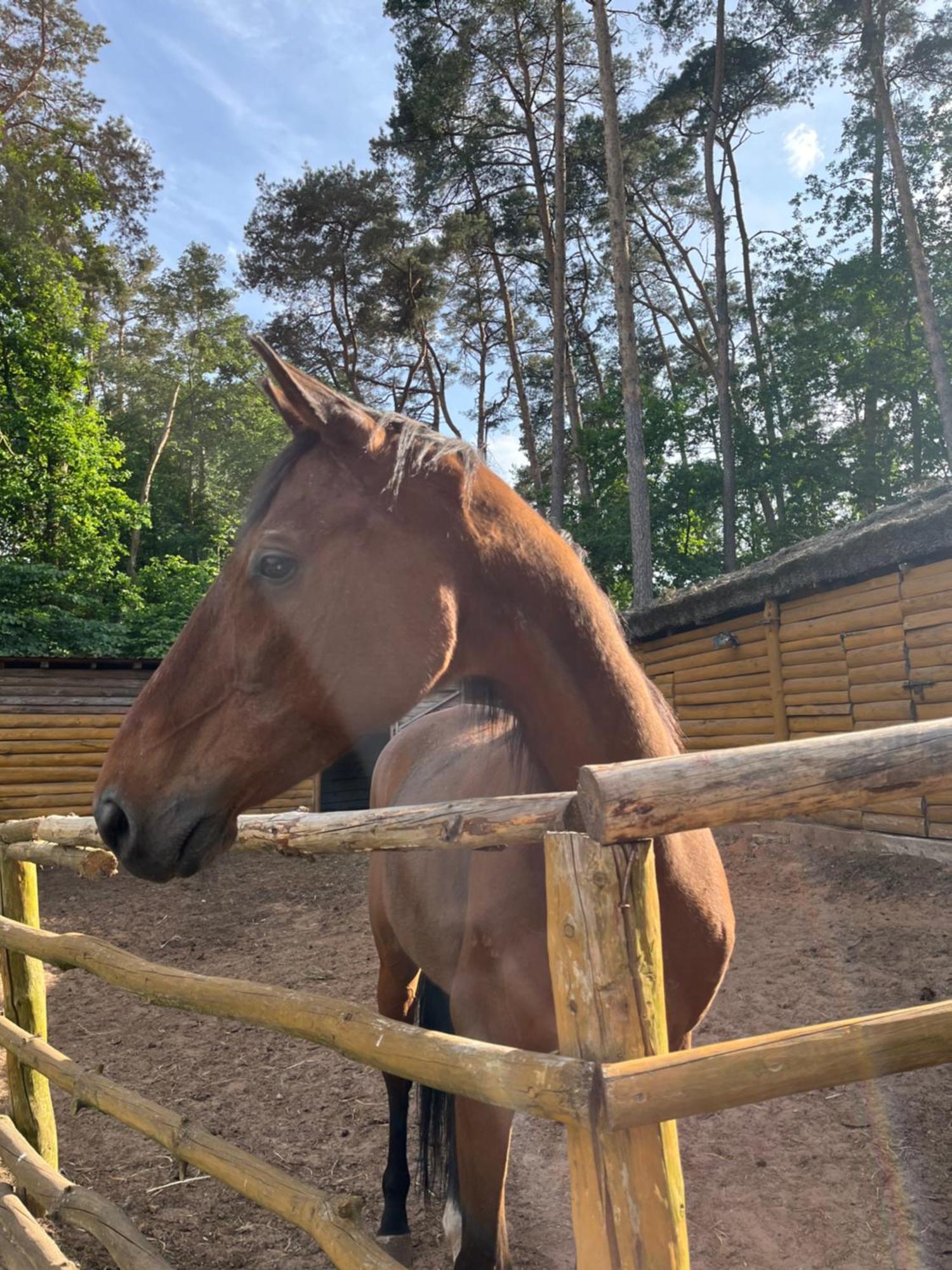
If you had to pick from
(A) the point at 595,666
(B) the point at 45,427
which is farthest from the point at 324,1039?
(B) the point at 45,427

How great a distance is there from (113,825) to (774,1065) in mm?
1207

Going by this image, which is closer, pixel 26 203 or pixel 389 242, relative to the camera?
pixel 26 203

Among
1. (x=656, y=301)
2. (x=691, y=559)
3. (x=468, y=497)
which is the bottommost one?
(x=468, y=497)

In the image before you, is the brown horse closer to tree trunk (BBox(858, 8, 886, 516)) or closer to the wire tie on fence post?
the wire tie on fence post

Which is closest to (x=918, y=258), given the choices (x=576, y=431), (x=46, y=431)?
(x=576, y=431)

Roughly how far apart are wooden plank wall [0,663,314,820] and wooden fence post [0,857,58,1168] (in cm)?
703

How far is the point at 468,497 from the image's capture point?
1.60 metres

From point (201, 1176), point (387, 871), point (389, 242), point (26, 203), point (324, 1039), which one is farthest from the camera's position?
point (389, 242)

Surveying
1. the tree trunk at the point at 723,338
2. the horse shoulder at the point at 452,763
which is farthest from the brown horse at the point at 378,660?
the tree trunk at the point at 723,338

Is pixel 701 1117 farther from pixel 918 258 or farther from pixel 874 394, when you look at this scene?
pixel 874 394

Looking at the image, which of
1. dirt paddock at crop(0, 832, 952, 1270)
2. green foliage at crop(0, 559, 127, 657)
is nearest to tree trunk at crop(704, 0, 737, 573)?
dirt paddock at crop(0, 832, 952, 1270)

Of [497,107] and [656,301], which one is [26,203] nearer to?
[497,107]

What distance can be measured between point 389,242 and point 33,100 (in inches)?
324

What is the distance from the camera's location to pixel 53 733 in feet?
35.6
